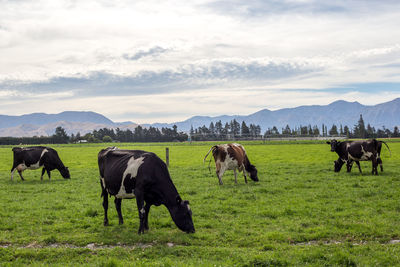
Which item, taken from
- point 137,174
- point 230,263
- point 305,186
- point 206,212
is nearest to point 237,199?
point 206,212

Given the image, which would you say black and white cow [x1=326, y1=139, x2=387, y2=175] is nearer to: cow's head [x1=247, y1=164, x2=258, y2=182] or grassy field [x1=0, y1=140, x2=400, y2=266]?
grassy field [x1=0, y1=140, x2=400, y2=266]

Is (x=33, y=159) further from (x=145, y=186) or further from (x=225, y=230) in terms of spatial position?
(x=225, y=230)

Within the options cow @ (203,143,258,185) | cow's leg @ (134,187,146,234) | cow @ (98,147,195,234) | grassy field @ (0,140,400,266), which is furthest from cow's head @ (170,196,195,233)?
cow @ (203,143,258,185)

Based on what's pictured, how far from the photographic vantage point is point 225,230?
10.9 meters

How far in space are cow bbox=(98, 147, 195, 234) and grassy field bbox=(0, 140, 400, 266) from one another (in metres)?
0.57

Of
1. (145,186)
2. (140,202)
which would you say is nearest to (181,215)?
(140,202)

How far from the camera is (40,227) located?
11656 millimetres

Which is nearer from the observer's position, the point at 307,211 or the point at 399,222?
the point at 399,222

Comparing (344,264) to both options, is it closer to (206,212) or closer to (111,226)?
(206,212)

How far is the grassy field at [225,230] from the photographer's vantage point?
8594mm

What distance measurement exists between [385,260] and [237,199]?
815 cm

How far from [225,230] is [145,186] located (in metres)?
2.87

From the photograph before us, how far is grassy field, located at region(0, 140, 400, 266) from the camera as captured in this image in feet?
28.2

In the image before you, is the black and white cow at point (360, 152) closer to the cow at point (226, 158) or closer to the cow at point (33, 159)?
the cow at point (226, 158)
